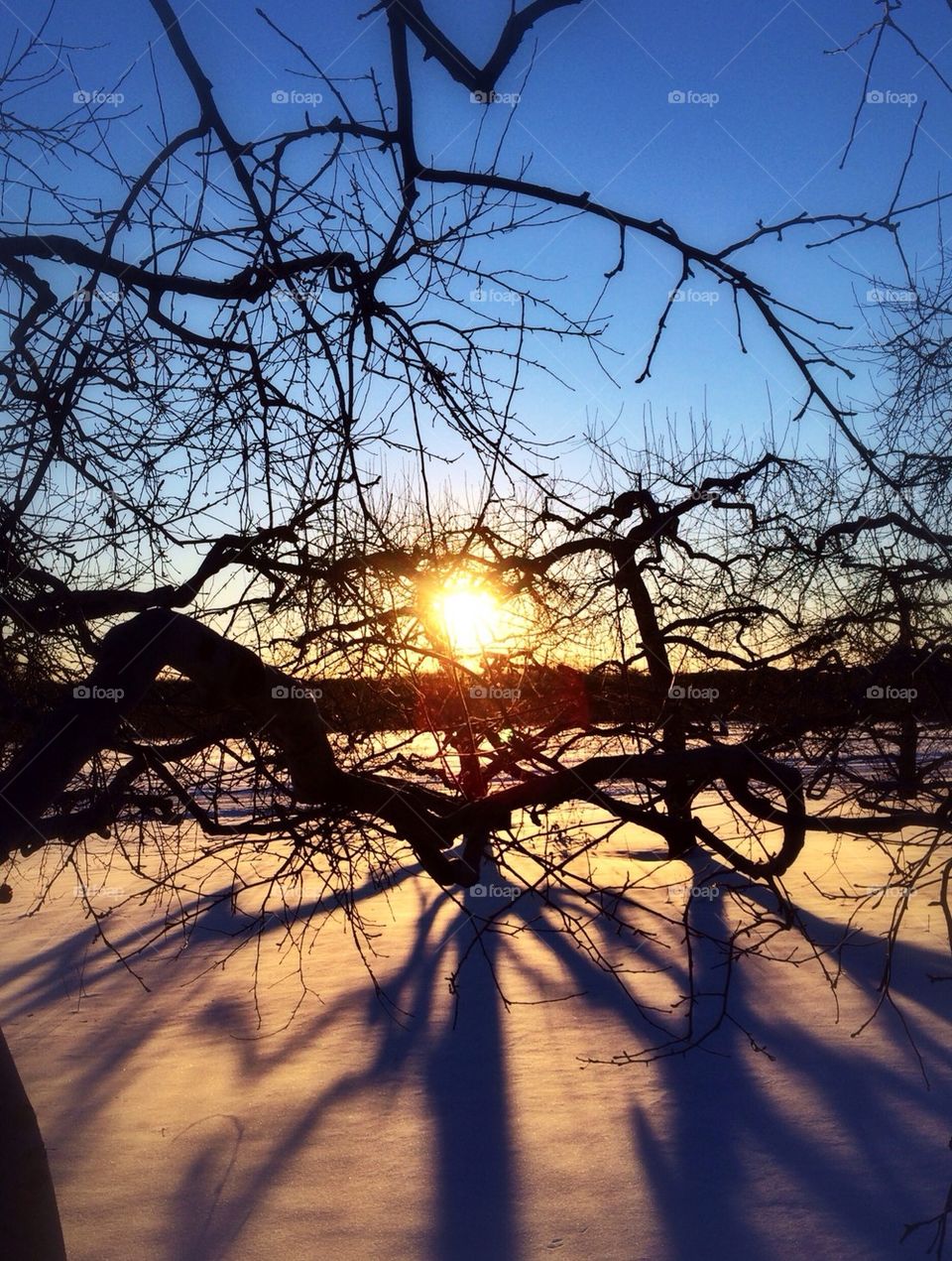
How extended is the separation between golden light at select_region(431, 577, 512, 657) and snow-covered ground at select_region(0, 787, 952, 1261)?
967 mm

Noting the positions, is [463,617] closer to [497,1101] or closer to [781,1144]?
[781,1144]

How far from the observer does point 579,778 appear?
7.34 feet

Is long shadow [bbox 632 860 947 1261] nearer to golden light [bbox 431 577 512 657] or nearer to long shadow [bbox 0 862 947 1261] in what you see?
long shadow [bbox 0 862 947 1261]

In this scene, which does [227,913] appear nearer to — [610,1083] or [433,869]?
[610,1083]

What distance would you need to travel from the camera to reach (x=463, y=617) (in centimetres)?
202

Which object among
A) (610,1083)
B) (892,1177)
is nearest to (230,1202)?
(610,1083)

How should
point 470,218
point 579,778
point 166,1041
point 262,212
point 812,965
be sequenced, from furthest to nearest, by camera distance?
point 812,965 < point 166,1041 < point 579,778 < point 470,218 < point 262,212

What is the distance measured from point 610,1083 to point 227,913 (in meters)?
5.47

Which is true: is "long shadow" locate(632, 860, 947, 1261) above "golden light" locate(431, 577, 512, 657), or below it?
below

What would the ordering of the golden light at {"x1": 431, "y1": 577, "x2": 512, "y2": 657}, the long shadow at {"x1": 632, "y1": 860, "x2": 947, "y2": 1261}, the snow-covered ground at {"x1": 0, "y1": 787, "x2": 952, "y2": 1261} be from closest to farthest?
the golden light at {"x1": 431, "y1": 577, "x2": 512, "y2": 657}
the long shadow at {"x1": 632, "y1": 860, "x2": 947, "y2": 1261}
the snow-covered ground at {"x1": 0, "y1": 787, "x2": 952, "y2": 1261}

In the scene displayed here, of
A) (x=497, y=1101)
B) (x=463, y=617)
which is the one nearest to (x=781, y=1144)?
(x=497, y=1101)

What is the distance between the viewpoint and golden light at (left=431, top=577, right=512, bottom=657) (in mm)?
1667

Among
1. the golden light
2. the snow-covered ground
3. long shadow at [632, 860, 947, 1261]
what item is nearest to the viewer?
the golden light

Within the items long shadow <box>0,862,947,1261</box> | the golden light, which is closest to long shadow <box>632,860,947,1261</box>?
long shadow <box>0,862,947,1261</box>
